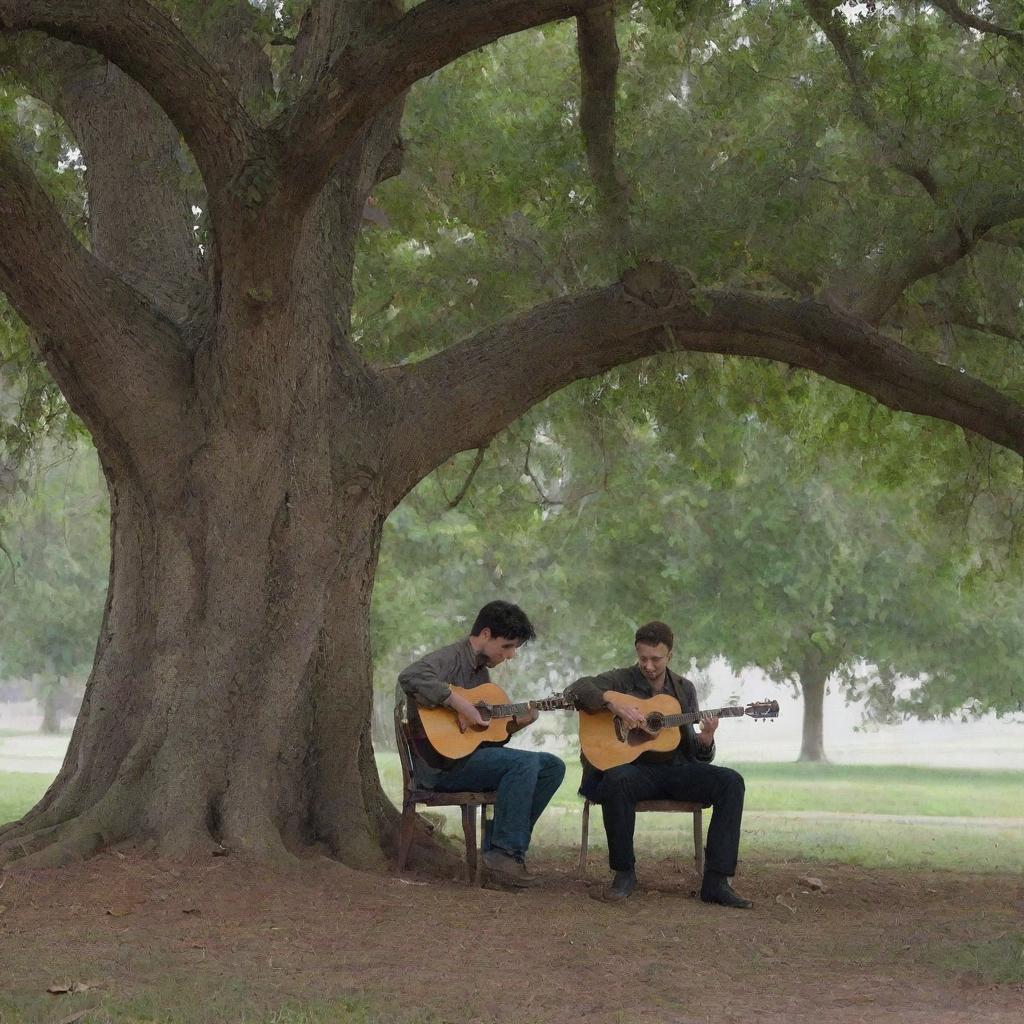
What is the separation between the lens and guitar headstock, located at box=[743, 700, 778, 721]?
26.7 feet

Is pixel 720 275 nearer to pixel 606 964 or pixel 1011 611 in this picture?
pixel 606 964

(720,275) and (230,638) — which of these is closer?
(230,638)

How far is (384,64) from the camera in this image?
736 cm

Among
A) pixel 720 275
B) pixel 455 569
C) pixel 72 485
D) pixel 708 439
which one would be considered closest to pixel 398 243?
pixel 708 439

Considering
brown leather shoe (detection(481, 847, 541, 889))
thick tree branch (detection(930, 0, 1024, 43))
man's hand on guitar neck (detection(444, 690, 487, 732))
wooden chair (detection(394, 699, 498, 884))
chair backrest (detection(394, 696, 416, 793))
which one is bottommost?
brown leather shoe (detection(481, 847, 541, 889))

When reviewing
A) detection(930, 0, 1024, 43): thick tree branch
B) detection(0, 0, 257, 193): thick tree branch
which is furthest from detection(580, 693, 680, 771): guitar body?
detection(930, 0, 1024, 43): thick tree branch

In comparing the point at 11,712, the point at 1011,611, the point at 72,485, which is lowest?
the point at 11,712

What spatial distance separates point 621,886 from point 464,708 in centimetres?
133

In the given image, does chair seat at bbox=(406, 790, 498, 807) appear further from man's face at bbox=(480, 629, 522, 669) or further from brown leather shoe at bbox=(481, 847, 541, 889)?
man's face at bbox=(480, 629, 522, 669)

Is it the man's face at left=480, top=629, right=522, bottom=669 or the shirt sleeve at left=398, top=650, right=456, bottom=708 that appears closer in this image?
the shirt sleeve at left=398, top=650, right=456, bottom=708

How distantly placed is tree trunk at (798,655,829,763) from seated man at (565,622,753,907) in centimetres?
2428

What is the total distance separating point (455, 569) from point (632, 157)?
2563 cm

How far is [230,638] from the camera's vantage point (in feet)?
28.1

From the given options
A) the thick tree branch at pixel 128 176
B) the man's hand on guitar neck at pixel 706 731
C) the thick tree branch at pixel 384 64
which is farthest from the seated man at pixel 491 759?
the thick tree branch at pixel 128 176
